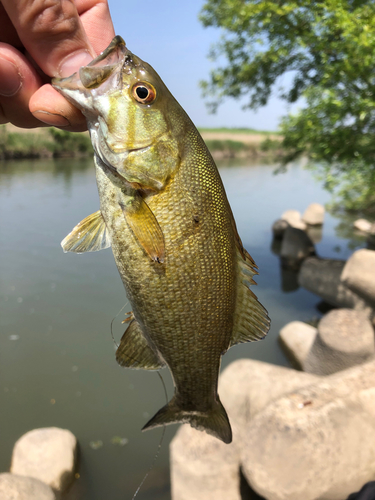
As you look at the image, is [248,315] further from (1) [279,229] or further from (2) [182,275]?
(1) [279,229]

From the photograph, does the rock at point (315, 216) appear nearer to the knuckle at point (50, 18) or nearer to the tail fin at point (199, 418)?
the tail fin at point (199, 418)

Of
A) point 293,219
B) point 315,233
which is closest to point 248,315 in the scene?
point 293,219

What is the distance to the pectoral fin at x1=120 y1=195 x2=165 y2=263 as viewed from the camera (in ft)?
4.79

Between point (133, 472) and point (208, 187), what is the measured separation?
5110mm

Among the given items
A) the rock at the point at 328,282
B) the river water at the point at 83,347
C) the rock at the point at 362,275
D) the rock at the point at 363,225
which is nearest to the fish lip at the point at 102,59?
the river water at the point at 83,347

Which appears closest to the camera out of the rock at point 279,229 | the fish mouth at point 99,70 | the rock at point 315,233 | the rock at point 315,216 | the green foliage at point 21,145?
the fish mouth at point 99,70

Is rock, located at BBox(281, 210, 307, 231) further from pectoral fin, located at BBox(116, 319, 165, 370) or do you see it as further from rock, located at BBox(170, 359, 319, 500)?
pectoral fin, located at BBox(116, 319, 165, 370)

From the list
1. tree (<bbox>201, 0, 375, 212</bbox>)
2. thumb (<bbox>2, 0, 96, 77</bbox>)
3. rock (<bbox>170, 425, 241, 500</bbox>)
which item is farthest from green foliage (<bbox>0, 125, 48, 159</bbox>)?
thumb (<bbox>2, 0, 96, 77</bbox>)

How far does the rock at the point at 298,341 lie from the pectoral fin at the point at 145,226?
233 inches

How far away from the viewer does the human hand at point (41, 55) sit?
5.05 ft

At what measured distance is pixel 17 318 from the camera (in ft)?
27.3

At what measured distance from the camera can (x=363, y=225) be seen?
51.6ft

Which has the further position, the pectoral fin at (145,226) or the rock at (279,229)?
the rock at (279,229)

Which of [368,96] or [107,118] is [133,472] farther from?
[368,96]
